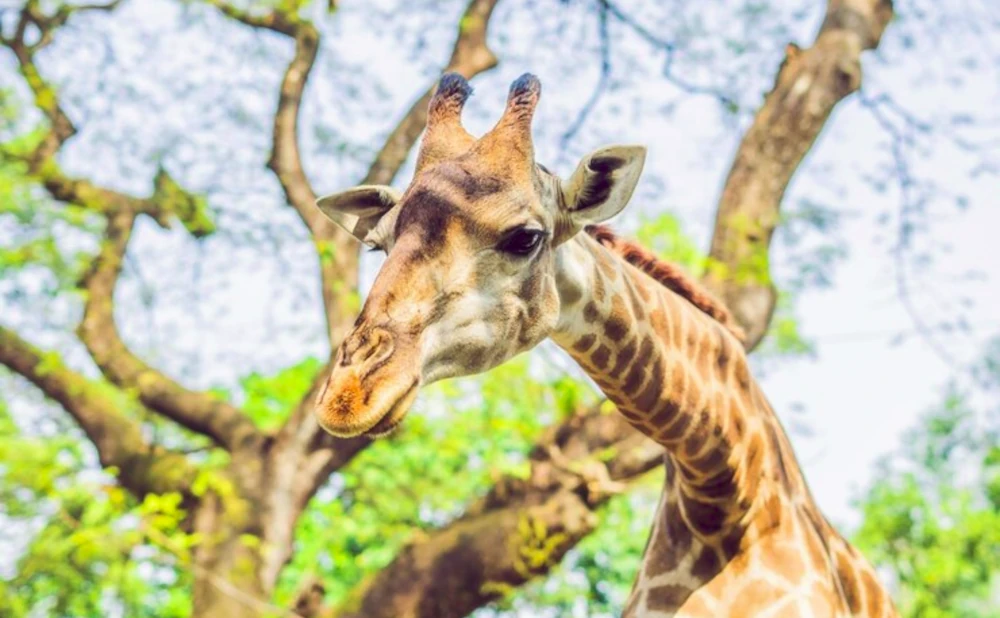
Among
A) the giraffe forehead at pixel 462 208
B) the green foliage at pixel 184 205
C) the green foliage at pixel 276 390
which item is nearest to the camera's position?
the giraffe forehead at pixel 462 208

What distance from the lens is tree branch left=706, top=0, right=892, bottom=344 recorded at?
21.6 ft

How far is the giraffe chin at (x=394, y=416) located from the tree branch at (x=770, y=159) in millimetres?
4373

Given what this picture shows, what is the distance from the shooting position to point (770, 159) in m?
6.95

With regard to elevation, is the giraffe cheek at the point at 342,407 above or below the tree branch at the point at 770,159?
below

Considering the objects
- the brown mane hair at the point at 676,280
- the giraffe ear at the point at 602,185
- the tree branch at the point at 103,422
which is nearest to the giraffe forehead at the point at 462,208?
the giraffe ear at the point at 602,185

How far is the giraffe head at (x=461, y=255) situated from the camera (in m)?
2.31

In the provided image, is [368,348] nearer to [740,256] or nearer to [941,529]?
[740,256]

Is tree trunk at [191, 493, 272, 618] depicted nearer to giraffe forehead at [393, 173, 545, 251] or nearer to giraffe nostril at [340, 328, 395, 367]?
giraffe forehead at [393, 173, 545, 251]

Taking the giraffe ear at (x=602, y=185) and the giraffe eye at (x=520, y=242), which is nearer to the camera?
the giraffe eye at (x=520, y=242)

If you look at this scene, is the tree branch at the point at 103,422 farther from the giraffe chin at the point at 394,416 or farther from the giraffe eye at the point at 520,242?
the giraffe chin at the point at 394,416

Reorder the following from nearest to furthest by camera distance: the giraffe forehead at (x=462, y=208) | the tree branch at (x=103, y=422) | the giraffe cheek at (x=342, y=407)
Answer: the giraffe cheek at (x=342, y=407), the giraffe forehead at (x=462, y=208), the tree branch at (x=103, y=422)

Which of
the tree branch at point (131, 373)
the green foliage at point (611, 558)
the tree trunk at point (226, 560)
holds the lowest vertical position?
the green foliage at point (611, 558)

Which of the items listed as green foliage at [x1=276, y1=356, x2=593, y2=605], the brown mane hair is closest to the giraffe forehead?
the brown mane hair

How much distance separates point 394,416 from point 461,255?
46cm
